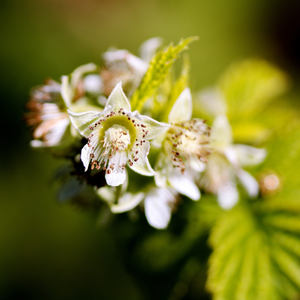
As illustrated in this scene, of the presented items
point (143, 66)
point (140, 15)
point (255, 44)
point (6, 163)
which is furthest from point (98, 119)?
point (255, 44)

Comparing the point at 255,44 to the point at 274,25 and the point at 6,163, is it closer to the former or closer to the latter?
the point at 274,25

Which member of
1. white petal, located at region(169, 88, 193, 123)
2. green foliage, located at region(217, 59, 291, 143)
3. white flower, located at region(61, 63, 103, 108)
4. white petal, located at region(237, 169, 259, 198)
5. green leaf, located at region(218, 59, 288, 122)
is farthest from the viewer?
green leaf, located at region(218, 59, 288, 122)

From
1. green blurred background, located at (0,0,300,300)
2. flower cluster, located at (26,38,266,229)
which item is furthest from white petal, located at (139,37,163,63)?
green blurred background, located at (0,0,300,300)

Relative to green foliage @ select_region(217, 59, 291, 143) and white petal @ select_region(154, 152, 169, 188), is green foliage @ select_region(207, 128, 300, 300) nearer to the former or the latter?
green foliage @ select_region(217, 59, 291, 143)

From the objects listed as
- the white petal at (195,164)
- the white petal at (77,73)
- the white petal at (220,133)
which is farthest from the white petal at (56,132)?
the white petal at (220,133)

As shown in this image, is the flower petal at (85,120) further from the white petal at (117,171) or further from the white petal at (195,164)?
the white petal at (195,164)
